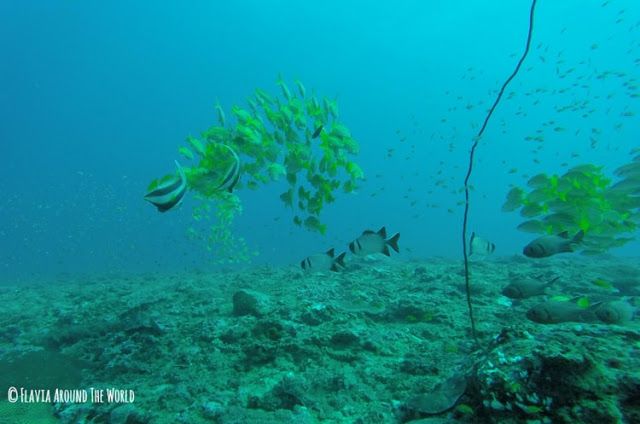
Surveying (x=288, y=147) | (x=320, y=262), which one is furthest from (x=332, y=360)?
(x=288, y=147)

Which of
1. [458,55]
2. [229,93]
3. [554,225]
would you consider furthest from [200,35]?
[554,225]

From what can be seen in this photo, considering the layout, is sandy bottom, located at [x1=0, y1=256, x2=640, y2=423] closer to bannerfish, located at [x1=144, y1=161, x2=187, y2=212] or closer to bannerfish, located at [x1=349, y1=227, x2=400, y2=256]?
bannerfish, located at [x1=349, y1=227, x2=400, y2=256]

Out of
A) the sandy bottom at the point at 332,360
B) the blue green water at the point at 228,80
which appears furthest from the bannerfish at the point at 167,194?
the blue green water at the point at 228,80

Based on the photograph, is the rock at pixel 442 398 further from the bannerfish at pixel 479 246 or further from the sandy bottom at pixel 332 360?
the bannerfish at pixel 479 246

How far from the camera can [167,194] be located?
130 inches

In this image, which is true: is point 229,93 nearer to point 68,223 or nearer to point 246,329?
point 68,223

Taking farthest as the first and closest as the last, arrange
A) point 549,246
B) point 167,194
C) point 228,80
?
point 228,80
point 549,246
point 167,194

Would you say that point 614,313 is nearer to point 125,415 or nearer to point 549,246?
point 549,246

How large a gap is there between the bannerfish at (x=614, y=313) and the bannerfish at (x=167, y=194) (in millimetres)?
4829

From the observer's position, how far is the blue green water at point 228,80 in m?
80.4

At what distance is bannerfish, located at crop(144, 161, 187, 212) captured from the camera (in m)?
3.25

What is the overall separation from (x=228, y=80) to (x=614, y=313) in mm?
126420

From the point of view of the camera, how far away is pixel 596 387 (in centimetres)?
188

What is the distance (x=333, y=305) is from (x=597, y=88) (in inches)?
6866
